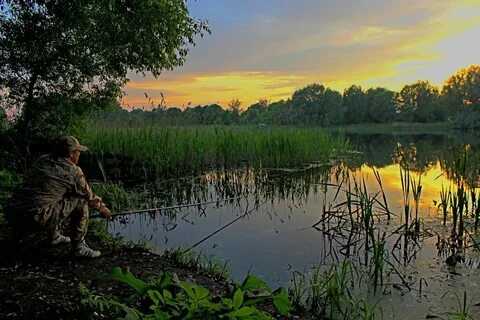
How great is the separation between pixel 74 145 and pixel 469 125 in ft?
173

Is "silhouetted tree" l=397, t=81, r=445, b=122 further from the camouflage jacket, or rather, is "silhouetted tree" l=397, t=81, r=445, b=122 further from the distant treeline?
the camouflage jacket

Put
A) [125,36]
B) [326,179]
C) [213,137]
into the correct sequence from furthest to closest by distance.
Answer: [213,137]
[326,179]
[125,36]

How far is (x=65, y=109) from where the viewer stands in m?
7.68

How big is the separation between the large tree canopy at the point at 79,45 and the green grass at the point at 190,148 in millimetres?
1127

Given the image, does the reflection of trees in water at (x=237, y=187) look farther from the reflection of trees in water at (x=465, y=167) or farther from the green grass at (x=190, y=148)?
the reflection of trees in water at (x=465, y=167)

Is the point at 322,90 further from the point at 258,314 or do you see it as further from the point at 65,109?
the point at 258,314

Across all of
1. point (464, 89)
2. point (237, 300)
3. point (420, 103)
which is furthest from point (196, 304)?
point (420, 103)

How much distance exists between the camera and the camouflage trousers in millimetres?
3521

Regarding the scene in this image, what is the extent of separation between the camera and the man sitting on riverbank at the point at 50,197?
3490mm

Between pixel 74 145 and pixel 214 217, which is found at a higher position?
pixel 74 145

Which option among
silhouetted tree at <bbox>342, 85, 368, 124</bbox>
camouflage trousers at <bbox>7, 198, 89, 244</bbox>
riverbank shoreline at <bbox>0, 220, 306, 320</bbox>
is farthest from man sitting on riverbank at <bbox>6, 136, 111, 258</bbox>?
silhouetted tree at <bbox>342, 85, 368, 124</bbox>

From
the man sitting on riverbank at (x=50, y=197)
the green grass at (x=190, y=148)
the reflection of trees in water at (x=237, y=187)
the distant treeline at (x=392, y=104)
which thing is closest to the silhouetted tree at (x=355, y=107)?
the distant treeline at (x=392, y=104)

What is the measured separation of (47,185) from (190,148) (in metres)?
6.42

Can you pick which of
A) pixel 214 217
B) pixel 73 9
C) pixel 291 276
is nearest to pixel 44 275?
pixel 291 276
